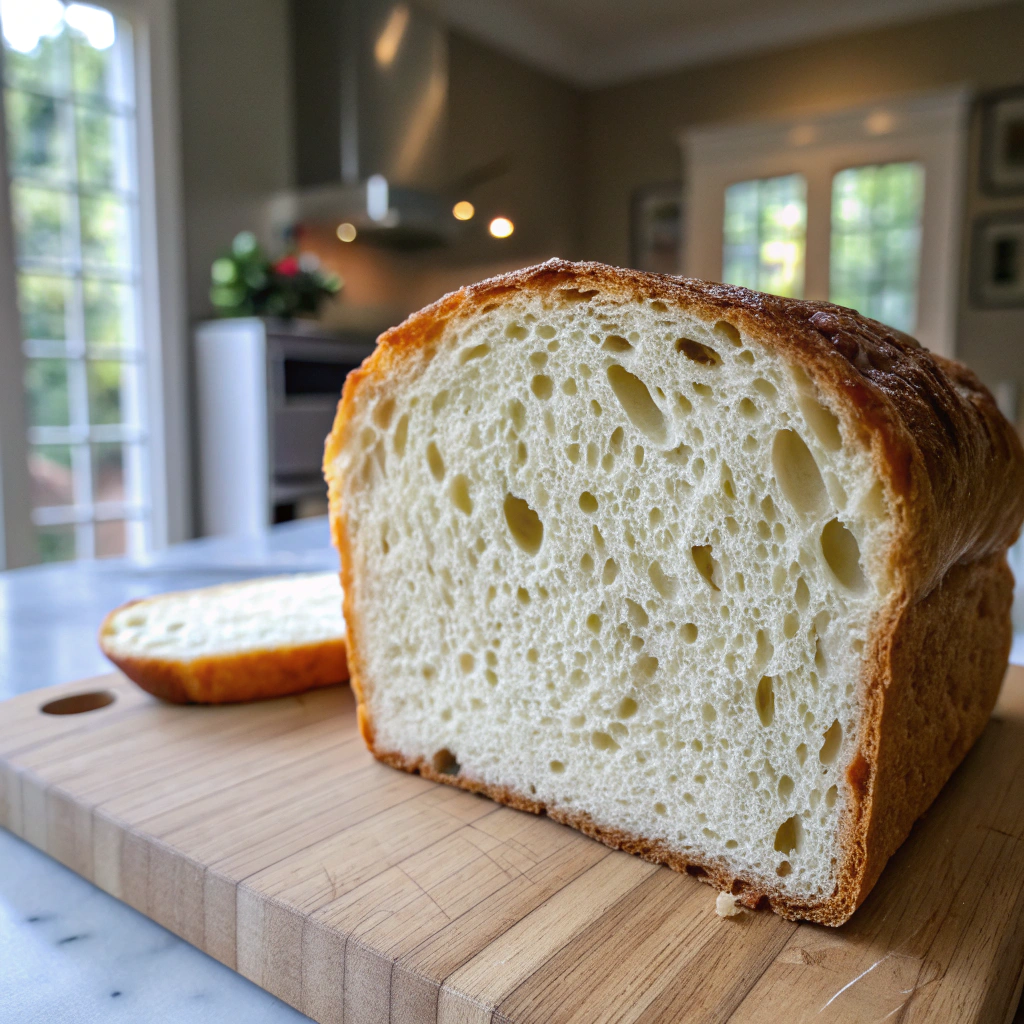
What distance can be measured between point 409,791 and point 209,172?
4.34 m

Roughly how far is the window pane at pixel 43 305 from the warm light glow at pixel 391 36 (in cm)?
191

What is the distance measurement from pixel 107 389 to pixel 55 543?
0.75 meters

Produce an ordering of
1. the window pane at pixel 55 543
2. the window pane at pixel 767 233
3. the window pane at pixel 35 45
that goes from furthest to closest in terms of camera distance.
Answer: the window pane at pixel 767 233 < the window pane at pixel 55 543 < the window pane at pixel 35 45

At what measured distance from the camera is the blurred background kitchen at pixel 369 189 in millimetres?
3908

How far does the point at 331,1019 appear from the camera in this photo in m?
0.61

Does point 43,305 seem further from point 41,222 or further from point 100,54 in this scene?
point 100,54

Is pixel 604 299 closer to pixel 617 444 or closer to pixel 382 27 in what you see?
pixel 617 444

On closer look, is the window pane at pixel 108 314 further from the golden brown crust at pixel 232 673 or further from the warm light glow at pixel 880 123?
the warm light glow at pixel 880 123

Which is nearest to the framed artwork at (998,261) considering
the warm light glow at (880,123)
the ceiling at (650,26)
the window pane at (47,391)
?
the warm light glow at (880,123)

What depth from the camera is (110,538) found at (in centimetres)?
423

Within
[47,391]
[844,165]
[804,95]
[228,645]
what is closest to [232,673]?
[228,645]

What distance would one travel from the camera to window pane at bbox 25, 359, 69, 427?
3809 millimetres

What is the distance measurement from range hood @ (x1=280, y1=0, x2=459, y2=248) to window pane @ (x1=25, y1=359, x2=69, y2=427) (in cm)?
152

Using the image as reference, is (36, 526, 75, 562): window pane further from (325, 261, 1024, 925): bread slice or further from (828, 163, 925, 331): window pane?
(828, 163, 925, 331): window pane
